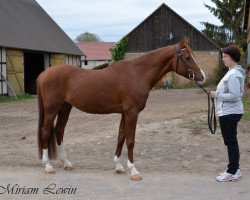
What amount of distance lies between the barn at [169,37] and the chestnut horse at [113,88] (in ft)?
91.9

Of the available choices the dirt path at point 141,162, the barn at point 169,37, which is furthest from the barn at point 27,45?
the dirt path at point 141,162

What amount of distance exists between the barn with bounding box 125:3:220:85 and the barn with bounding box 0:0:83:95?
209 inches

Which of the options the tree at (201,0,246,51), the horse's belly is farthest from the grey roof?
the horse's belly

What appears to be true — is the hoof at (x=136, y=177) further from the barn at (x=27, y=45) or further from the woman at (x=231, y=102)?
the barn at (x=27, y=45)

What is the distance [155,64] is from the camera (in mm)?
6008

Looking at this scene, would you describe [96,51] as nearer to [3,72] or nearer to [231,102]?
[3,72]

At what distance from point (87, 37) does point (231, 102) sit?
9164cm

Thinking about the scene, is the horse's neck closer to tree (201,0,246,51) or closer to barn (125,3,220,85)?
barn (125,3,220,85)

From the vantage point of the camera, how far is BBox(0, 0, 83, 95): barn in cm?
2314

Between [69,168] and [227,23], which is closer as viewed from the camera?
[69,168]

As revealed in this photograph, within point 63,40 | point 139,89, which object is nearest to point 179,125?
point 139,89

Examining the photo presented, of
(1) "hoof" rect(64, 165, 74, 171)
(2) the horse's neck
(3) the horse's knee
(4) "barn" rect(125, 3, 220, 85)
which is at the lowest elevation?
(1) "hoof" rect(64, 165, 74, 171)

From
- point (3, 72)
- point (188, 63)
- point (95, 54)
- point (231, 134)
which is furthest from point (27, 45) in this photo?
point (95, 54)

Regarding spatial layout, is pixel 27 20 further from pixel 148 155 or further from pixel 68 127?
pixel 148 155
